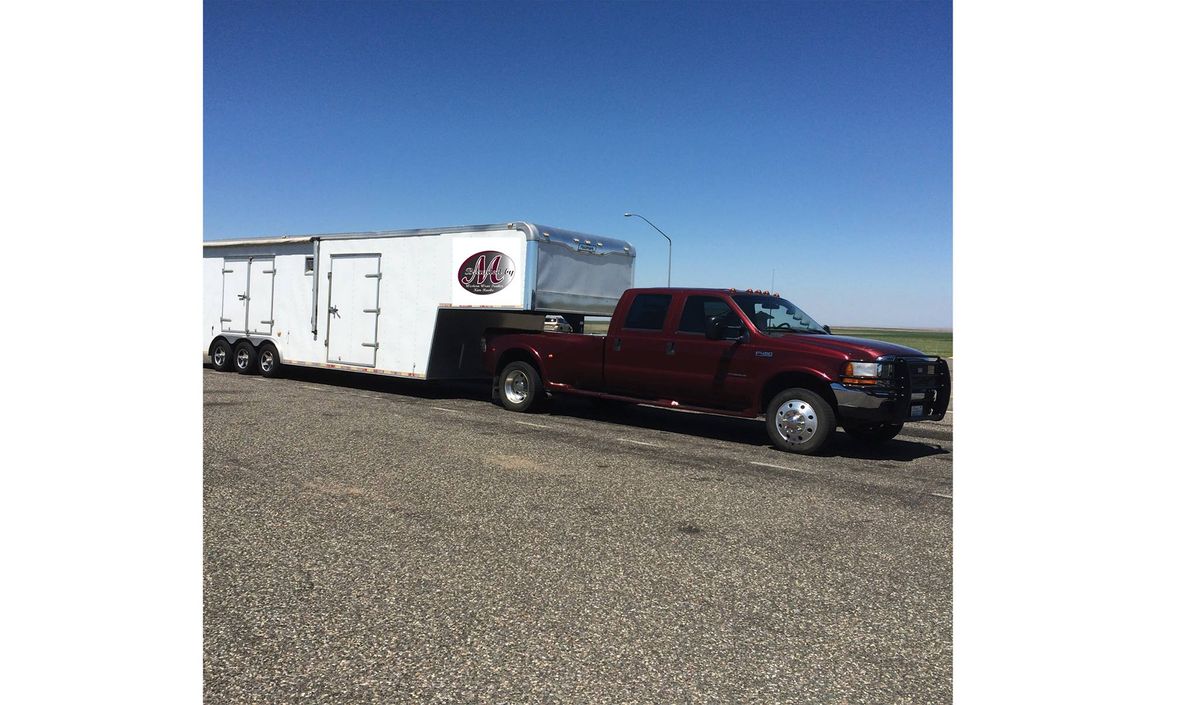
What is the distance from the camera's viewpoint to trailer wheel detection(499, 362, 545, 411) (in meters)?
12.0

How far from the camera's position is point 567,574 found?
15.0ft

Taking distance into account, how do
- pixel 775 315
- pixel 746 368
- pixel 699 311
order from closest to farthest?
pixel 746 368 → pixel 775 315 → pixel 699 311

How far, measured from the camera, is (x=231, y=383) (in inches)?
578

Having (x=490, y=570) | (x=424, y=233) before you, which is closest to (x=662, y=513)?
(x=490, y=570)

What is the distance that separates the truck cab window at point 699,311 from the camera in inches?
397

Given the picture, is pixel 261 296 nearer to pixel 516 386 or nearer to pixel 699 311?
pixel 516 386

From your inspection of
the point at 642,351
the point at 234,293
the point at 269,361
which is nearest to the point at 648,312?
the point at 642,351

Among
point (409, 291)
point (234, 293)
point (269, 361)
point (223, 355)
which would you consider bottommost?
point (269, 361)

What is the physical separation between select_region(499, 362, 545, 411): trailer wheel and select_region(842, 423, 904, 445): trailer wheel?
439 centimetres

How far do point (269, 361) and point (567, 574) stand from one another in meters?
13.2

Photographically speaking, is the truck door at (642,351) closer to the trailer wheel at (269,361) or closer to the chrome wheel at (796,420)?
the chrome wheel at (796,420)

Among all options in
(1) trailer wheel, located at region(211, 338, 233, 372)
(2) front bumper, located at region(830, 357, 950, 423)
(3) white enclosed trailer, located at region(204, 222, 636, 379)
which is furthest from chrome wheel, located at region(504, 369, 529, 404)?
(1) trailer wheel, located at region(211, 338, 233, 372)
